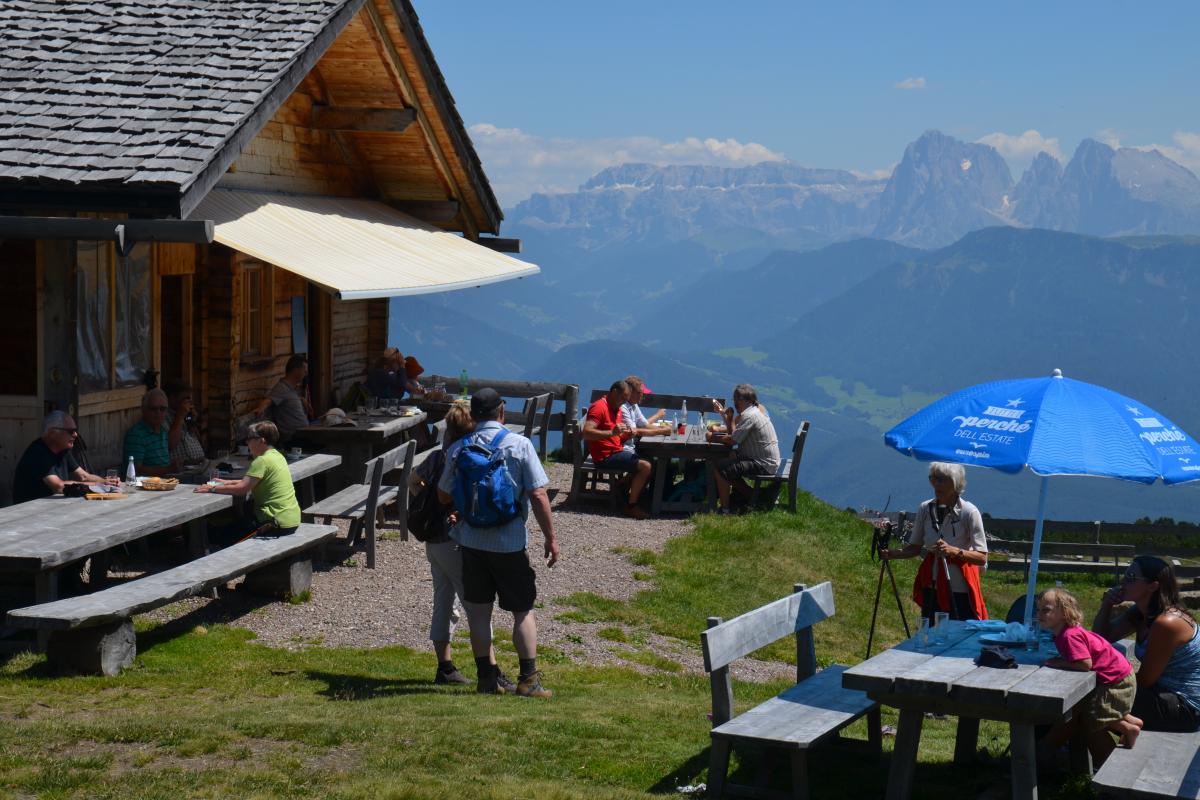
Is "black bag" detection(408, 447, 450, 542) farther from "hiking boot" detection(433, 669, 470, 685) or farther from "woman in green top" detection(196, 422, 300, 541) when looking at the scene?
"woman in green top" detection(196, 422, 300, 541)

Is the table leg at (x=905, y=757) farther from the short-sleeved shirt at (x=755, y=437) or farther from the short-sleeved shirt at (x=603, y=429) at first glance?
the short-sleeved shirt at (x=603, y=429)

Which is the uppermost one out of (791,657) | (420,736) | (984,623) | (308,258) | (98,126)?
(98,126)

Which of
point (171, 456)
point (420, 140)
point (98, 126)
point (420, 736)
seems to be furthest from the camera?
point (420, 140)

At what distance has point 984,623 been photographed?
275 inches

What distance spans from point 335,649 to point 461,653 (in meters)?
0.78

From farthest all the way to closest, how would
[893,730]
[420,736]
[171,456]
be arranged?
1. [171,456]
2. [893,730]
3. [420,736]

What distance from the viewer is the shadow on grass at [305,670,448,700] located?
7.52 meters

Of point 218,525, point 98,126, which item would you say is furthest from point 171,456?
point 98,126

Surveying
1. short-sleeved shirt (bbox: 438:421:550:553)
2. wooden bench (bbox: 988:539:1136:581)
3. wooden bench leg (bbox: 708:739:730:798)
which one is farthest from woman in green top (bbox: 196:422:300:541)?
wooden bench (bbox: 988:539:1136:581)

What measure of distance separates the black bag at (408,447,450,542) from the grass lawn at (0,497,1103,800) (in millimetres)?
857

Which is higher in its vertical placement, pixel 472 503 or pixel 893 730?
pixel 472 503

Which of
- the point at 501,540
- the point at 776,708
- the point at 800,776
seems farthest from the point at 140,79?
the point at 800,776

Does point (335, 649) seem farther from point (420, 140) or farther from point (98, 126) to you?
point (420, 140)

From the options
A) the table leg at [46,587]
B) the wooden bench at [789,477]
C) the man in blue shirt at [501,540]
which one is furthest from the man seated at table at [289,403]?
the man in blue shirt at [501,540]
